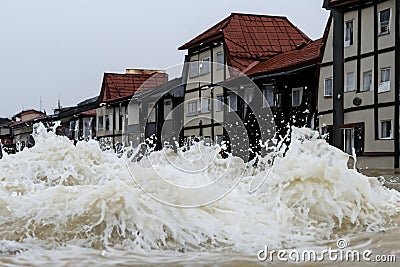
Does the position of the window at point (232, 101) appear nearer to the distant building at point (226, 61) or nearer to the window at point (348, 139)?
the distant building at point (226, 61)

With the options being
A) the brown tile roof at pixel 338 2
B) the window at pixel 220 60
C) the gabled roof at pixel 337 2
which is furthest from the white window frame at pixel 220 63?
the brown tile roof at pixel 338 2

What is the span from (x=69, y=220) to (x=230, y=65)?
20.2m

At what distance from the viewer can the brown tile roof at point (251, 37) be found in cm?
2706

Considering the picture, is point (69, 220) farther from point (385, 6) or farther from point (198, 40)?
point (198, 40)

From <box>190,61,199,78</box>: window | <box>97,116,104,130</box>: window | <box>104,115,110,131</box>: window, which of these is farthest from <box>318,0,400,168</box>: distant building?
<box>97,116,104,130</box>: window

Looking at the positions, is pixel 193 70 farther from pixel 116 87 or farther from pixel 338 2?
pixel 338 2

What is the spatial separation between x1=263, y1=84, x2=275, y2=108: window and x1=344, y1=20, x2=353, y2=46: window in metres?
4.31

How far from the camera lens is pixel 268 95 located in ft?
80.1

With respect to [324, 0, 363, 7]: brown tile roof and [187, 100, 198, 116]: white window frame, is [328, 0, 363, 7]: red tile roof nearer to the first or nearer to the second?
[324, 0, 363, 7]: brown tile roof

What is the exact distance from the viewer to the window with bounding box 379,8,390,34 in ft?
61.2

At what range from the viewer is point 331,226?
754 cm

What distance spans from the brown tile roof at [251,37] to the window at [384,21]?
8.69 metres

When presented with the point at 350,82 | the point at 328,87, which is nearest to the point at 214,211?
the point at 350,82

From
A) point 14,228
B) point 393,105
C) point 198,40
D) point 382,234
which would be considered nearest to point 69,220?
point 14,228
